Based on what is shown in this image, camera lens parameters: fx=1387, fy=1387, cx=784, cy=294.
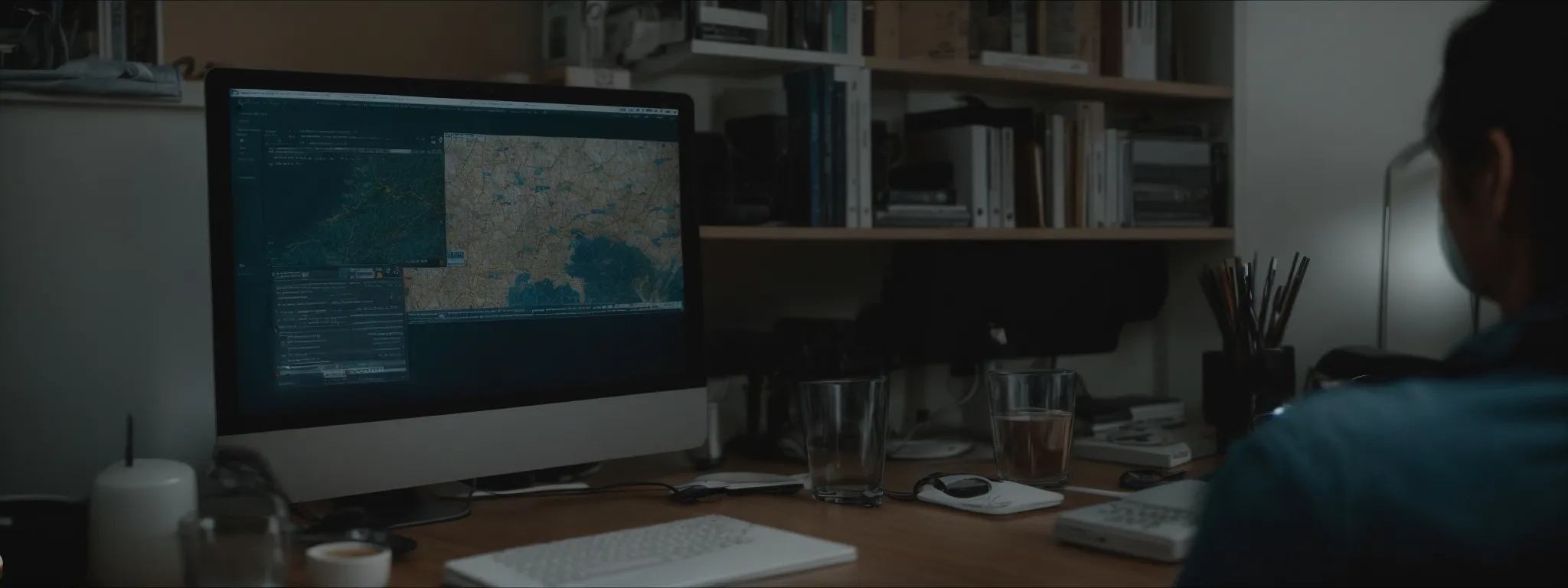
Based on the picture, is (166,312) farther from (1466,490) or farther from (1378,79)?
(1378,79)

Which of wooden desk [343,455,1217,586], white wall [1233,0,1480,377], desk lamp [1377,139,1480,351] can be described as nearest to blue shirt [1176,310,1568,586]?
wooden desk [343,455,1217,586]

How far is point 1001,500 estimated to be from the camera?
1.66 meters

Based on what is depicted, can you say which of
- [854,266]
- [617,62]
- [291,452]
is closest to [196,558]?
[291,452]

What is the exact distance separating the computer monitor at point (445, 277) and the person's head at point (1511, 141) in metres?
1.04

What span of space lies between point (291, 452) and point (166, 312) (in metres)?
0.31

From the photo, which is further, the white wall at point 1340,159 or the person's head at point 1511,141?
the white wall at point 1340,159

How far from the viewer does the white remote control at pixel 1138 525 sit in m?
1.39

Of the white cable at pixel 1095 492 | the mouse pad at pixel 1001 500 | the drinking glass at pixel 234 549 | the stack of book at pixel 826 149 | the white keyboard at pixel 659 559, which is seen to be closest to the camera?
the drinking glass at pixel 234 549

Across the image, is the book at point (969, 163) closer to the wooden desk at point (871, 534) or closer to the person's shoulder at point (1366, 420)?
the wooden desk at point (871, 534)

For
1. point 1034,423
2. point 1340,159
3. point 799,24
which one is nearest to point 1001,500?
point 1034,423

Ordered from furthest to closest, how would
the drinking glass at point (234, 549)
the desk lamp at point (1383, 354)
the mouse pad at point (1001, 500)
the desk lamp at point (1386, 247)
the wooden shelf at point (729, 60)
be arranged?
1. the desk lamp at point (1386, 247)
2. the desk lamp at point (1383, 354)
3. the wooden shelf at point (729, 60)
4. the mouse pad at point (1001, 500)
5. the drinking glass at point (234, 549)

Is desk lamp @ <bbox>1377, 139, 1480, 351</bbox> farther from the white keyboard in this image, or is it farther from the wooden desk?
the white keyboard

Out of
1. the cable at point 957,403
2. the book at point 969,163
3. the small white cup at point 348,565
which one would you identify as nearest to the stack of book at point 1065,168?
the book at point 969,163

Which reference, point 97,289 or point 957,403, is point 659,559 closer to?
point 97,289
